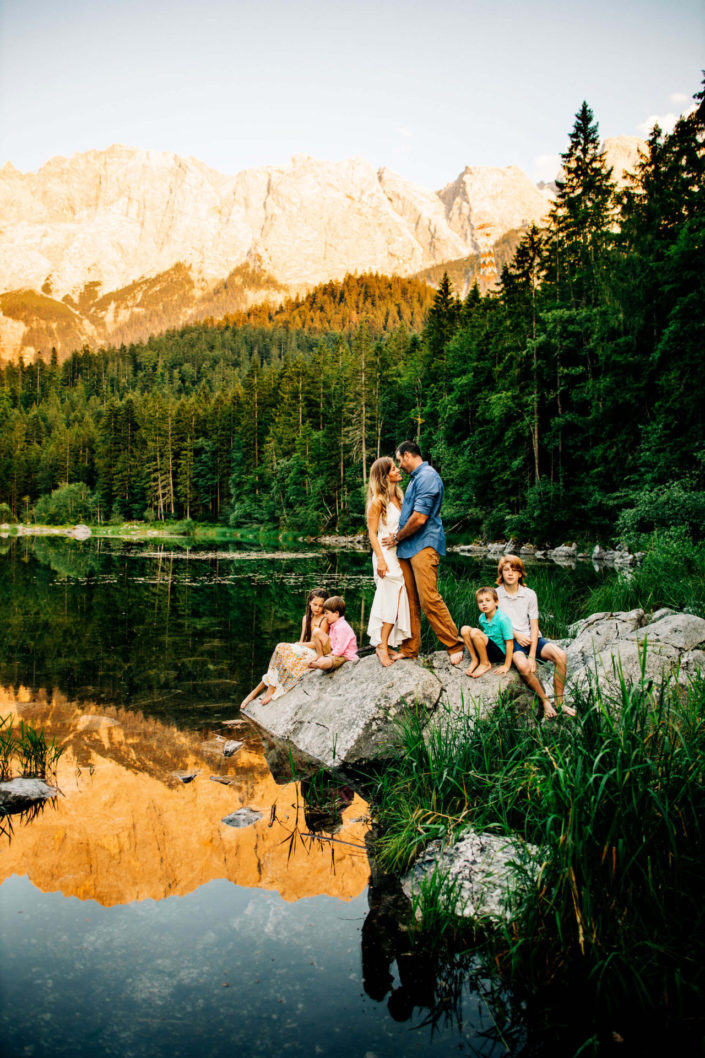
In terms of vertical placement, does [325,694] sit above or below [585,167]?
below

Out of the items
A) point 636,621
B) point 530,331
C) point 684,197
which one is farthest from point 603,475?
point 636,621

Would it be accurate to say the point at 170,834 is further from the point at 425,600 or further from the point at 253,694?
the point at 253,694

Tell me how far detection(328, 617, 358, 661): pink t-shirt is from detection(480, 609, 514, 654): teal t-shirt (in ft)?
6.62

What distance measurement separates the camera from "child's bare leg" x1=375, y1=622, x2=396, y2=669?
619 cm

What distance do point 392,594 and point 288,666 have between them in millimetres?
1970

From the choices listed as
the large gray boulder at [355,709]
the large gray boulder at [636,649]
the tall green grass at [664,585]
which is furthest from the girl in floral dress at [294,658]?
the tall green grass at [664,585]

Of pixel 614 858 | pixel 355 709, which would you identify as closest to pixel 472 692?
pixel 355 709

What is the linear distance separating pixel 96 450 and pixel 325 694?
80.1m

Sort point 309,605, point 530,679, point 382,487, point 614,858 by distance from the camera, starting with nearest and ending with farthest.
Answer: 1. point 614,858
2. point 530,679
3. point 382,487
4. point 309,605

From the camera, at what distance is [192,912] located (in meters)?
3.92

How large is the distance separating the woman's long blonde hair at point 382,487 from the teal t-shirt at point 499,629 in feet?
4.71

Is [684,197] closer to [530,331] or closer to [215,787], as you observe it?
[530,331]

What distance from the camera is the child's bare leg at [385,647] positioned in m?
6.19

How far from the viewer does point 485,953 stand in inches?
133
